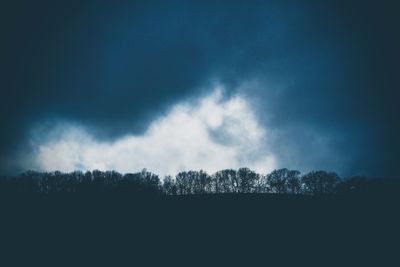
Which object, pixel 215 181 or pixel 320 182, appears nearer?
pixel 320 182

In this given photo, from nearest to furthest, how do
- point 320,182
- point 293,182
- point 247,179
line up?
point 320,182 → point 293,182 → point 247,179

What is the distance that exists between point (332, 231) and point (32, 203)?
40.1 metres

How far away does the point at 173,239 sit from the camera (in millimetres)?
25672

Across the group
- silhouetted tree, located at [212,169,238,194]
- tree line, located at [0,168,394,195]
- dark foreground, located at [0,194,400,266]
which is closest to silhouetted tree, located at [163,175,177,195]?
tree line, located at [0,168,394,195]

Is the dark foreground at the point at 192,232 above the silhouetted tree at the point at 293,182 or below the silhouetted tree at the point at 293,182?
below

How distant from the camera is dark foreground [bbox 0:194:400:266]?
2234cm

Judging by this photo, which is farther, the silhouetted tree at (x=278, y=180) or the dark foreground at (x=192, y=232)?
the silhouetted tree at (x=278, y=180)

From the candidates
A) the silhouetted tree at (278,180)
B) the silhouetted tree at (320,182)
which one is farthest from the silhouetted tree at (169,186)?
the silhouetted tree at (320,182)

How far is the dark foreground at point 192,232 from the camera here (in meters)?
22.3

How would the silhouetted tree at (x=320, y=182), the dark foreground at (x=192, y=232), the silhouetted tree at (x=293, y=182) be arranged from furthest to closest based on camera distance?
the silhouetted tree at (x=293, y=182) < the silhouetted tree at (x=320, y=182) < the dark foreground at (x=192, y=232)

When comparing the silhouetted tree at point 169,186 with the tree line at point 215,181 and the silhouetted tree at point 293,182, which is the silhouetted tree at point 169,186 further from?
the silhouetted tree at point 293,182

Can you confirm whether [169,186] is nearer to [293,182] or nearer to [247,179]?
[247,179]

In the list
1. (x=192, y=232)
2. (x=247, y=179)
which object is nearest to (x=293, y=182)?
(x=247, y=179)

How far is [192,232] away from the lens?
27.8 m
